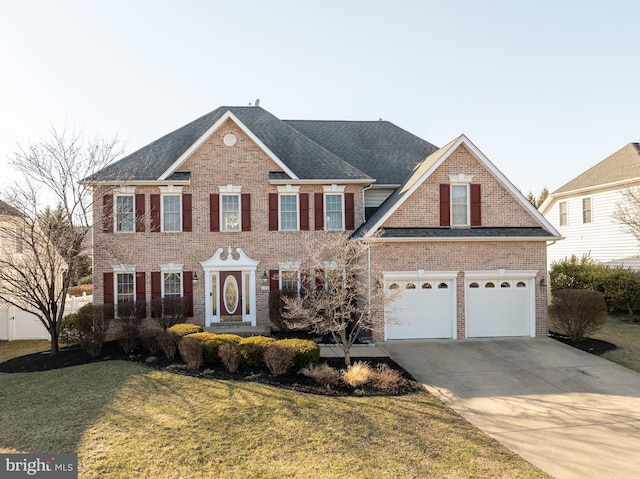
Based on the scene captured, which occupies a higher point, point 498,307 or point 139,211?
point 139,211

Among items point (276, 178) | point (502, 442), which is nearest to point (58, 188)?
point (276, 178)

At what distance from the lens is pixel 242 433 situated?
694cm

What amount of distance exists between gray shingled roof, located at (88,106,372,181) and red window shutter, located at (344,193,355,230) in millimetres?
802

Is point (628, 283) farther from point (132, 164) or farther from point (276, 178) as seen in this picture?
point (132, 164)

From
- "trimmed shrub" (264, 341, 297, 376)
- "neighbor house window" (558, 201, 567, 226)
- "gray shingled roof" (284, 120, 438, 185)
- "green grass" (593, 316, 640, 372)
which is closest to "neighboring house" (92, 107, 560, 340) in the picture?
"gray shingled roof" (284, 120, 438, 185)

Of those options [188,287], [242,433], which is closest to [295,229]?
[188,287]

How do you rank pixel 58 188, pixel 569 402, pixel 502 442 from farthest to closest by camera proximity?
pixel 58 188, pixel 569 402, pixel 502 442

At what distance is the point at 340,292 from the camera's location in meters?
10.8

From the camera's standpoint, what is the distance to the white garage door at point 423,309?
47.1ft

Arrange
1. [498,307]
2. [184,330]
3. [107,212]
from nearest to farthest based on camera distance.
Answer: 1. [184,330]
2. [498,307]
3. [107,212]

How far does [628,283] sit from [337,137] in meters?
15.4

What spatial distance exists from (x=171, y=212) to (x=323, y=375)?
33.3 ft

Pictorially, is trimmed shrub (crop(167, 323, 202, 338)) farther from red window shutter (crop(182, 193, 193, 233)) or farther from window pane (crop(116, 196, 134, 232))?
window pane (crop(116, 196, 134, 232))

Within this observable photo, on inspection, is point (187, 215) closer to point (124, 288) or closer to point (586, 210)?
point (124, 288)
